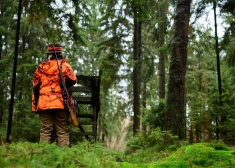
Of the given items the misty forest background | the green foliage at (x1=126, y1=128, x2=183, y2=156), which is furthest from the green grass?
the green foliage at (x1=126, y1=128, x2=183, y2=156)

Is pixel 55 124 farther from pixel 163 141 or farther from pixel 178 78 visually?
pixel 178 78

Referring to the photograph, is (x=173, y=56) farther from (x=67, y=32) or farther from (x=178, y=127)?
(x=67, y=32)

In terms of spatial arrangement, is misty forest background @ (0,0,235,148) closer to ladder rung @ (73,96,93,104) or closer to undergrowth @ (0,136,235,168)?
undergrowth @ (0,136,235,168)

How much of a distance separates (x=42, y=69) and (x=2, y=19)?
1190 cm

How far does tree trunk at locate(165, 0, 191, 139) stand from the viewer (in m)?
6.54

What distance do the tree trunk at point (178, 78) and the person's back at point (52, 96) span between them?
2531mm

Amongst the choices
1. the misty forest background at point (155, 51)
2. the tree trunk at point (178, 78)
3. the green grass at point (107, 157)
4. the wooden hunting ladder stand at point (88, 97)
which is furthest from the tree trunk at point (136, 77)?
the green grass at point (107, 157)

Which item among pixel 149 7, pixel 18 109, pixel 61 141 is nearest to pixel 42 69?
pixel 61 141

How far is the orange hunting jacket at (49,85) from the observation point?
4879 millimetres

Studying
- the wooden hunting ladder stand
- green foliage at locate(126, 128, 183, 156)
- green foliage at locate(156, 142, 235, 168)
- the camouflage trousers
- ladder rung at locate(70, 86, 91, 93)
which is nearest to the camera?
green foliage at locate(156, 142, 235, 168)

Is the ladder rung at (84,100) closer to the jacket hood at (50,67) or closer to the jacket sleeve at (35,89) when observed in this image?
the jacket sleeve at (35,89)

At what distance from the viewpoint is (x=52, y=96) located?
4891 mm

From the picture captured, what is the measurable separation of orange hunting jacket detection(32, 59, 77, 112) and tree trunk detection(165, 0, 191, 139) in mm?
2551

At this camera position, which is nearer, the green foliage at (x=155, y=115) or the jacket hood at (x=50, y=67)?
the jacket hood at (x=50, y=67)
